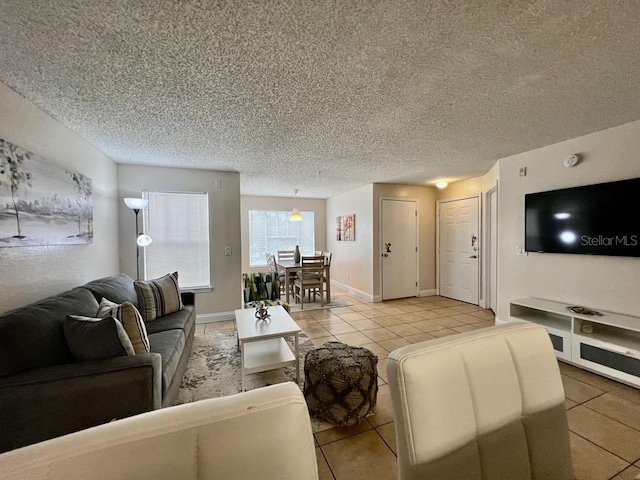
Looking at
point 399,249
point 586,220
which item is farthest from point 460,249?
point 586,220

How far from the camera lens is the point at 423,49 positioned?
1462 millimetres

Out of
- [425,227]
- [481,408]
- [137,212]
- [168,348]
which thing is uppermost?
[137,212]

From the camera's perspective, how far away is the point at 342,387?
1.81 metres

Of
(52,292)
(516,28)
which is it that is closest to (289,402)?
(516,28)

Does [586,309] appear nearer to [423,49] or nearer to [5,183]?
[423,49]

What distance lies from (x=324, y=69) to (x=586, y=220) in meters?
2.91

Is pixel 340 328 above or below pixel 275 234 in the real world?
below

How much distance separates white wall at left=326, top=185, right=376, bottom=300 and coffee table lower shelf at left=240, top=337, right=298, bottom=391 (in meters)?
2.98

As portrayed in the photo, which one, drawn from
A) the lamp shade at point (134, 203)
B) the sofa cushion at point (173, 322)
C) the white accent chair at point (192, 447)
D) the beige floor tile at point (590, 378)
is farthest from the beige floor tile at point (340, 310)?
the white accent chair at point (192, 447)

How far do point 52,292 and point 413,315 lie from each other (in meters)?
4.29

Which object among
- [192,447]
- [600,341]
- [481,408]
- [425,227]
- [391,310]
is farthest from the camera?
[425,227]

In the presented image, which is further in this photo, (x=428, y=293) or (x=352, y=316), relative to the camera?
(x=428, y=293)

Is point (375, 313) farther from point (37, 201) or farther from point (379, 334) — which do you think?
point (37, 201)

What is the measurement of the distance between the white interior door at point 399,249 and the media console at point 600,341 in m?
2.57
